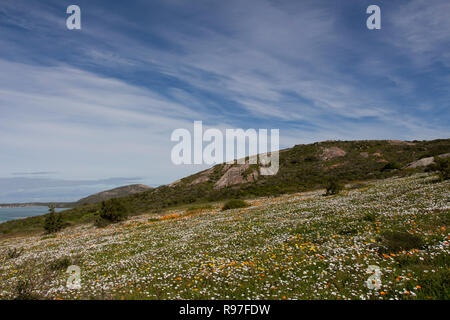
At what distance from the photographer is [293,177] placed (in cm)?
6359

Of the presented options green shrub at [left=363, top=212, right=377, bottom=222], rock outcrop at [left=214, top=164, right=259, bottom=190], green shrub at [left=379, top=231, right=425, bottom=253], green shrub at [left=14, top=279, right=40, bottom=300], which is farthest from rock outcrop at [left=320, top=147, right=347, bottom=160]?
green shrub at [left=14, top=279, right=40, bottom=300]

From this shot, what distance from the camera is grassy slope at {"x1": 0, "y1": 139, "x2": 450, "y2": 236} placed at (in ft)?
177

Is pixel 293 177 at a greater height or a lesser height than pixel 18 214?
greater

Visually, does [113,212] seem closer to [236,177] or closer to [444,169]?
[444,169]

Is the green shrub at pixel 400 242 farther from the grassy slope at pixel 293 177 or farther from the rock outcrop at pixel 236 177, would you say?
the rock outcrop at pixel 236 177

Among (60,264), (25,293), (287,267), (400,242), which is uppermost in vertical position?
(400,242)

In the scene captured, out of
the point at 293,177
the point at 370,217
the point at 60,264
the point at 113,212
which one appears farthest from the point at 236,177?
the point at 60,264

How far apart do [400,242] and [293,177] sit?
186 feet

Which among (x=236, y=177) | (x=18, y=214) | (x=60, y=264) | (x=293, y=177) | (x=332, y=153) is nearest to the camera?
(x=60, y=264)

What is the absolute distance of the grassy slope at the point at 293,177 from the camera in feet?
177
